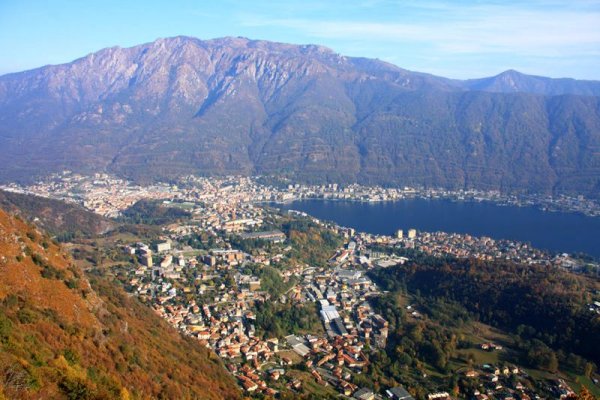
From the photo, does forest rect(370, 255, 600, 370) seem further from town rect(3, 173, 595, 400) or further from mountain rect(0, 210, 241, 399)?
mountain rect(0, 210, 241, 399)

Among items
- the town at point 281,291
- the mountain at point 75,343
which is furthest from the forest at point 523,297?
the mountain at point 75,343

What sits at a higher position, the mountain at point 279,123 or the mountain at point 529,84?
the mountain at point 529,84

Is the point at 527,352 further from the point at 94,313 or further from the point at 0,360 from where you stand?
the point at 0,360

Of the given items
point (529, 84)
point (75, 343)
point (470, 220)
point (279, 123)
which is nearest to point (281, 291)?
point (75, 343)

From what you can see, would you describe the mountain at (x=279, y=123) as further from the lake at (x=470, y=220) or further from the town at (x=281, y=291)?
the town at (x=281, y=291)

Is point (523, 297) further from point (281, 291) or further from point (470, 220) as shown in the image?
point (470, 220)
